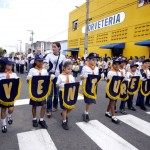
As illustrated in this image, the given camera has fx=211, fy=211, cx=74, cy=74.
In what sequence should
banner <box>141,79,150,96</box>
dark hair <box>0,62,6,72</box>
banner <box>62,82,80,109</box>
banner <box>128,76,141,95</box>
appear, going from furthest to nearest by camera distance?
banner <box>141,79,150,96</box> → banner <box>128,76,141,95</box> → banner <box>62,82,80,109</box> → dark hair <box>0,62,6,72</box>

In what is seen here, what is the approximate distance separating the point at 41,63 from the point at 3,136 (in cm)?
181

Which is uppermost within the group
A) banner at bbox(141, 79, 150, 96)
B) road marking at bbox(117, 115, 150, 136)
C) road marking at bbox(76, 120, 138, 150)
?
banner at bbox(141, 79, 150, 96)

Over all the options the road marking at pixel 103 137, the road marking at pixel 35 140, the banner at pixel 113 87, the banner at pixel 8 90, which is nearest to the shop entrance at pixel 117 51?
the banner at pixel 113 87

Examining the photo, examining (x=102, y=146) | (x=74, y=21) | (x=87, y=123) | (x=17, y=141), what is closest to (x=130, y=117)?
(x=87, y=123)

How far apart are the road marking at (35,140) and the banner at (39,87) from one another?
2.52 ft

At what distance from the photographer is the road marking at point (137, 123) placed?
533cm

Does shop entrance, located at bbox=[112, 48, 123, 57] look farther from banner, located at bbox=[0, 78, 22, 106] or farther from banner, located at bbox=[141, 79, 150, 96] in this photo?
banner, located at bbox=[0, 78, 22, 106]

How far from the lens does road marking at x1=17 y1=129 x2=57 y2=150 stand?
13.2ft

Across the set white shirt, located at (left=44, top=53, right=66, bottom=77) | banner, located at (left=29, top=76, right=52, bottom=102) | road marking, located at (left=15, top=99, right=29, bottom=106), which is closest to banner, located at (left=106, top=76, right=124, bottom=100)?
white shirt, located at (left=44, top=53, right=66, bottom=77)

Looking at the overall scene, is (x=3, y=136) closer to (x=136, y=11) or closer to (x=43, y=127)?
(x=43, y=127)

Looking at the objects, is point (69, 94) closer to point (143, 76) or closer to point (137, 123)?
point (137, 123)

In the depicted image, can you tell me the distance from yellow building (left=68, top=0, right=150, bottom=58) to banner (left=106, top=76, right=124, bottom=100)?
1146cm

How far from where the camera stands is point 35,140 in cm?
433

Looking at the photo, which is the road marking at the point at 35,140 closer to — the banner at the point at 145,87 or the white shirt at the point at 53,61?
the white shirt at the point at 53,61
